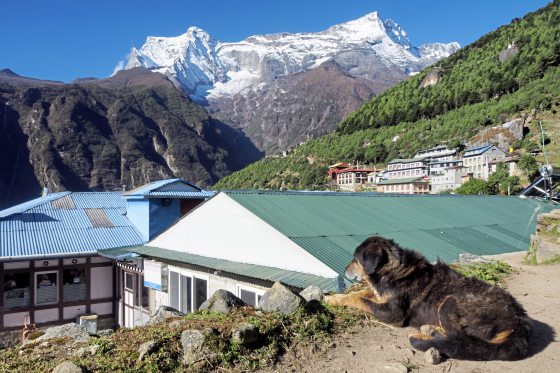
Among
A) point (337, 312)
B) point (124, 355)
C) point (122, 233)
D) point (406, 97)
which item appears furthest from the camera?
point (406, 97)

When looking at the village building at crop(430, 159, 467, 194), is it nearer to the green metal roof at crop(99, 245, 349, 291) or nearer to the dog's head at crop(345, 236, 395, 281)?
the green metal roof at crop(99, 245, 349, 291)

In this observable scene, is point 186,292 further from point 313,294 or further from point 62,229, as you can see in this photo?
point 62,229

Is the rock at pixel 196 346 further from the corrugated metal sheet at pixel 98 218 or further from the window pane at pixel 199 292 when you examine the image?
the corrugated metal sheet at pixel 98 218

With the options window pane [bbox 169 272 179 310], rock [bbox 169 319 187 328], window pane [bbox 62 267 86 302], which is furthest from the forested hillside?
rock [bbox 169 319 187 328]

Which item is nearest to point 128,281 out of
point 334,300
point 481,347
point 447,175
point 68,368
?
point 334,300

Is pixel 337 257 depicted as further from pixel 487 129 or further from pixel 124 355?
pixel 487 129

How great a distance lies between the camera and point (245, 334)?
388 centimetres

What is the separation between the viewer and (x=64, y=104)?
167500 millimetres

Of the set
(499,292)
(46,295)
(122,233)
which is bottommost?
(46,295)

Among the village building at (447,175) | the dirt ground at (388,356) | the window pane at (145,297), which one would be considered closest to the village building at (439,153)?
the village building at (447,175)

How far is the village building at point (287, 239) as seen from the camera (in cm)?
1019

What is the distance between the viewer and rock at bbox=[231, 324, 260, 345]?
3.83 metres

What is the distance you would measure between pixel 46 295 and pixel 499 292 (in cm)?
1789

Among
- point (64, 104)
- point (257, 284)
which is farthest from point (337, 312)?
point (64, 104)
